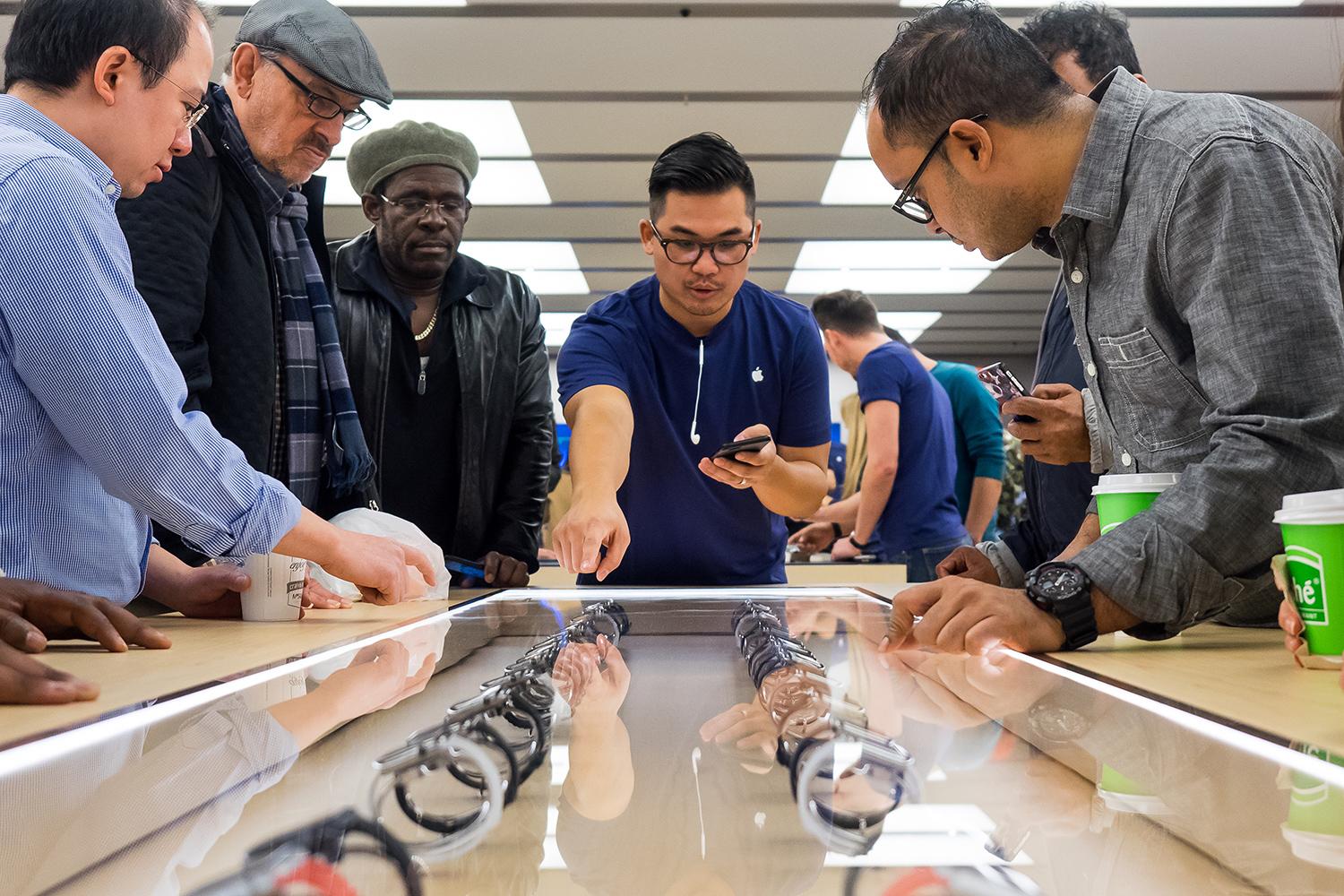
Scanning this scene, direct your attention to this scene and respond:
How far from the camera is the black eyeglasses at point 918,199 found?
50.3 inches

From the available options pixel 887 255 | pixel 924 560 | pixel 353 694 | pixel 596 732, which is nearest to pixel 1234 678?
pixel 596 732

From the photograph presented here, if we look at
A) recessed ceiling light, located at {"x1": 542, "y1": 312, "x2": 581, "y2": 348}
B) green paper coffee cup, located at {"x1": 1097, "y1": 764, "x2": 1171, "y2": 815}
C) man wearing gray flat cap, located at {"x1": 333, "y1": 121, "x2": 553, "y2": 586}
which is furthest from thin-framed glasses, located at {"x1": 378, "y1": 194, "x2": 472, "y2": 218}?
recessed ceiling light, located at {"x1": 542, "y1": 312, "x2": 581, "y2": 348}

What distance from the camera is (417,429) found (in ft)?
7.81

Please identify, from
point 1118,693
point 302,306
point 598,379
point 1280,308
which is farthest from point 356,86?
point 1118,693

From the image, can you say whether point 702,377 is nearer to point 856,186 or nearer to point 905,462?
point 905,462

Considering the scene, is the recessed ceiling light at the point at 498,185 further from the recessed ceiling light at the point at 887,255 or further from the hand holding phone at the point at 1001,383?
the hand holding phone at the point at 1001,383

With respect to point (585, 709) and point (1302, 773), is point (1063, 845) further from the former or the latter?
point (585, 709)

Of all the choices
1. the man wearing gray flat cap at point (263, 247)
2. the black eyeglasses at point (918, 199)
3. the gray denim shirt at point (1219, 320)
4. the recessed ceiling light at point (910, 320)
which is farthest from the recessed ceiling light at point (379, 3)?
the recessed ceiling light at point (910, 320)

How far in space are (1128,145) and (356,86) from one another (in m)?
1.20

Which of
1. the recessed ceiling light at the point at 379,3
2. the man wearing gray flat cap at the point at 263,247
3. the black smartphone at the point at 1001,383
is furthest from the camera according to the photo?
the recessed ceiling light at the point at 379,3

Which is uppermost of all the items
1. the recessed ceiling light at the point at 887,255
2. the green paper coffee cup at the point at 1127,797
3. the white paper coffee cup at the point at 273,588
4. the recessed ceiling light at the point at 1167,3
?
the recessed ceiling light at the point at 1167,3

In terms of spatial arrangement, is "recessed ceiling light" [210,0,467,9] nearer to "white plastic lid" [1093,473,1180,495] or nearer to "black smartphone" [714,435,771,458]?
"black smartphone" [714,435,771,458]

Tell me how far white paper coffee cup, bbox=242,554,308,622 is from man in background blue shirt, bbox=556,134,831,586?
70cm

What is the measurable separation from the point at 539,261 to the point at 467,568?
5253 mm
